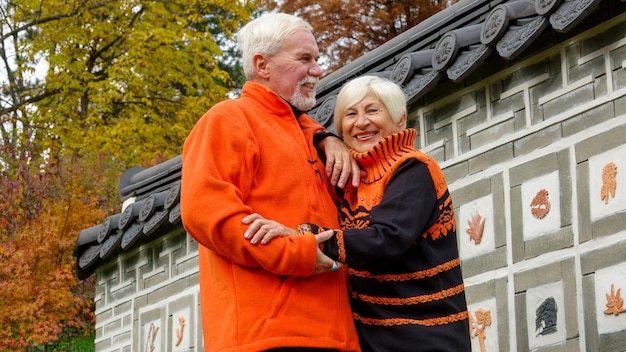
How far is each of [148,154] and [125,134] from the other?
20.5 inches

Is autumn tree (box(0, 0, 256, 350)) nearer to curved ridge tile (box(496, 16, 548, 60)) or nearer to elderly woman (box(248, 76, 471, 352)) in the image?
curved ridge tile (box(496, 16, 548, 60))

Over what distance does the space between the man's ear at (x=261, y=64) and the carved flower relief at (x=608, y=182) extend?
2.04 meters

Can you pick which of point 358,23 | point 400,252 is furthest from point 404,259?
point 358,23

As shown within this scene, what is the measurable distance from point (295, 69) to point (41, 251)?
10.3 meters

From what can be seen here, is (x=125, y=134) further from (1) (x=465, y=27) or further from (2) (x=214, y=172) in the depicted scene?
(2) (x=214, y=172)

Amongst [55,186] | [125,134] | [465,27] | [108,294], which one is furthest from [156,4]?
[465,27]

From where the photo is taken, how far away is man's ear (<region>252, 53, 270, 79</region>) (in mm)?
3984

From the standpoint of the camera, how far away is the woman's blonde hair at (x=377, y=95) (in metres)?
3.97

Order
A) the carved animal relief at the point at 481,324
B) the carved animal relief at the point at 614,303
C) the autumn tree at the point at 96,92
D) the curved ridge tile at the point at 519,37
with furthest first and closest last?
the autumn tree at the point at 96,92 < the carved animal relief at the point at 481,324 < the curved ridge tile at the point at 519,37 < the carved animal relief at the point at 614,303

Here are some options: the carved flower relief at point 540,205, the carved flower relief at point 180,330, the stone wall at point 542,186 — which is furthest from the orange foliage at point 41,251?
the carved flower relief at point 540,205

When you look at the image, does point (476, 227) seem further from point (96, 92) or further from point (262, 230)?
point (96, 92)

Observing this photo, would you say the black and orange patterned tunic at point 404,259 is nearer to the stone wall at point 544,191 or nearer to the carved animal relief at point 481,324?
the stone wall at point 544,191

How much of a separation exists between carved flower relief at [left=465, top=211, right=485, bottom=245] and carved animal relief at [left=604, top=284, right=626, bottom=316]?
951 millimetres

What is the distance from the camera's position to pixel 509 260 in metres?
5.90
